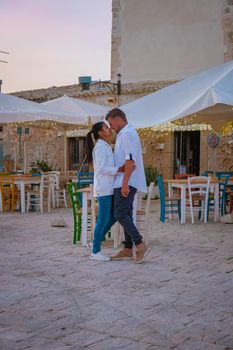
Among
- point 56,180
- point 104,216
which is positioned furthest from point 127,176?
point 56,180

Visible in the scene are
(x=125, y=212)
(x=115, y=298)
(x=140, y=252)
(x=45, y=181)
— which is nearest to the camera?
(x=115, y=298)

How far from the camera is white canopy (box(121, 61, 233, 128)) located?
6.98m

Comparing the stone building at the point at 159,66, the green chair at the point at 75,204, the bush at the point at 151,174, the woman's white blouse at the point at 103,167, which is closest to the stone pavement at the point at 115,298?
the green chair at the point at 75,204

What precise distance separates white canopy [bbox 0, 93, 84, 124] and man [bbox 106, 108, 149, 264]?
5520 millimetres

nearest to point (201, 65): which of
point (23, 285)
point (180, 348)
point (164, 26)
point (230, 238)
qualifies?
point (164, 26)

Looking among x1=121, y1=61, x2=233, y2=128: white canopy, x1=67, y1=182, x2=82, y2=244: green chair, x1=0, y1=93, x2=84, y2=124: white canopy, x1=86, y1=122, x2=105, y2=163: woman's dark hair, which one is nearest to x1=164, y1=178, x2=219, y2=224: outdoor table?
x1=121, y1=61, x2=233, y2=128: white canopy

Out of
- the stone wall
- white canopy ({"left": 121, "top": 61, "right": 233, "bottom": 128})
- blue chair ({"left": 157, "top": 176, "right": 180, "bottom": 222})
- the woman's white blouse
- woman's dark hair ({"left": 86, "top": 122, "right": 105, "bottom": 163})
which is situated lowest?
blue chair ({"left": 157, "top": 176, "right": 180, "bottom": 222})

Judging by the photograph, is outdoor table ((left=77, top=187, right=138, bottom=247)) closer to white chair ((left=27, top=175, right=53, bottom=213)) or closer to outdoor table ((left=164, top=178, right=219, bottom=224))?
outdoor table ((left=164, top=178, right=219, bottom=224))

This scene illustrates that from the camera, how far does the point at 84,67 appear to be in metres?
20.3

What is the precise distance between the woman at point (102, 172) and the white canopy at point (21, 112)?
5400mm

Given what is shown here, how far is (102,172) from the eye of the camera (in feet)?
16.4

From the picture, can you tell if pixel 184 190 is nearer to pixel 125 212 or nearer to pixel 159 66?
pixel 125 212

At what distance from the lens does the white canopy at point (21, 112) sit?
33.6 ft

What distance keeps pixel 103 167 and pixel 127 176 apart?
0.31m
